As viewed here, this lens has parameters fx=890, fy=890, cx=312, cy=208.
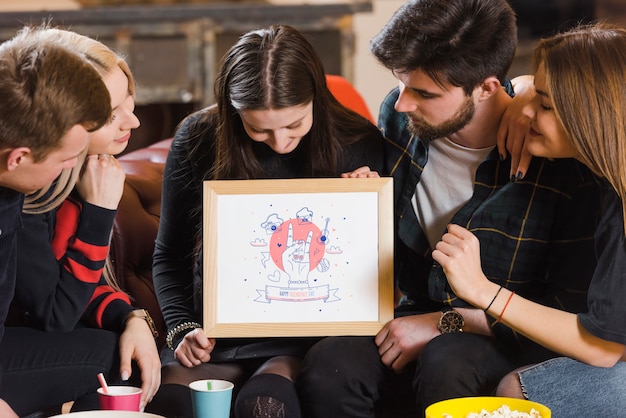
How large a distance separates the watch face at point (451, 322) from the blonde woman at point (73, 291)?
545 millimetres

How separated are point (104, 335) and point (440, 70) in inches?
31.9

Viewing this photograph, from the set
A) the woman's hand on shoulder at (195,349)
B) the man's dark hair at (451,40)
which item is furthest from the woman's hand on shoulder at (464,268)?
the woman's hand on shoulder at (195,349)

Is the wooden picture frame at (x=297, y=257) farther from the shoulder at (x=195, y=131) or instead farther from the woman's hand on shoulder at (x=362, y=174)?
the shoulder at (x=195, y=131)

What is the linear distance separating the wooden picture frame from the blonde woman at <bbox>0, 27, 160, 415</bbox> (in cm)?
18

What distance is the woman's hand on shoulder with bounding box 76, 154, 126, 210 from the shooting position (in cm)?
164

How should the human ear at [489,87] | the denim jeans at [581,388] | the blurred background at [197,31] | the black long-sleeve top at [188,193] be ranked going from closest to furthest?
the denim jeans at [581,388], the human ear at [489,87], the black long-sleeve top at [188,193], the blurred background at [197,31]

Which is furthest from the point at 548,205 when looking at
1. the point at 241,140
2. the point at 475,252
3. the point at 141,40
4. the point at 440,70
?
the point at 141,40

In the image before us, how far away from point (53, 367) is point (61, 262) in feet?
0.65

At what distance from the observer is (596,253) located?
156 cm

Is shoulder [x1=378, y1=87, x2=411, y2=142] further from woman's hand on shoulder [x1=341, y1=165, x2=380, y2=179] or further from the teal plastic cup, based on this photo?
the teal plastic cup

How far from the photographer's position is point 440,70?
1.70 meters

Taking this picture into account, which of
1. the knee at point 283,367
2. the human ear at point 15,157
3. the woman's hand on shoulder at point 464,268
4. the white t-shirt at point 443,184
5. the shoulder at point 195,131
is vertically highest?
the shoulder at point 195,131

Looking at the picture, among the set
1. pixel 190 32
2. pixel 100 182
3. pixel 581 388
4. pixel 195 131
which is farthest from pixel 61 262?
pixel 190 32

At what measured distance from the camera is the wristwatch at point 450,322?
170cm
